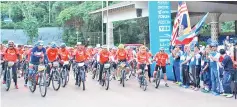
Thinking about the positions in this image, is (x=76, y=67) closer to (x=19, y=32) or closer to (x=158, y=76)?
(x=158, y=76)

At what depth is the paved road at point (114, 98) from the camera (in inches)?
385

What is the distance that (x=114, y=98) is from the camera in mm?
10875

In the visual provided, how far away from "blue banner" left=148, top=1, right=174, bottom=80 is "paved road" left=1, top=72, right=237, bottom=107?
401 centimetres

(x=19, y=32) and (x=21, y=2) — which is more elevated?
(x=21, y=2)

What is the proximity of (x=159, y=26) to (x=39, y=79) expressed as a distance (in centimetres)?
765

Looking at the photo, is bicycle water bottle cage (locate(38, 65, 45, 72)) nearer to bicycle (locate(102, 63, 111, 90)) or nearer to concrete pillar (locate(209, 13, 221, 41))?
bicycle (locate(102, 63, 111, 90))

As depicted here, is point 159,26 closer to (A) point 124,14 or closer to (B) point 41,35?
Answer: (A) point 124,14

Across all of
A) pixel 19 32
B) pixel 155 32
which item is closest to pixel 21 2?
pixel 19 32

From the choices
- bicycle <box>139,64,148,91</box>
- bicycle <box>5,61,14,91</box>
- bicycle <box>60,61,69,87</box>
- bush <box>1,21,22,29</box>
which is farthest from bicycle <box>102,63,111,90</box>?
bush <box>1,21,22,29</box>

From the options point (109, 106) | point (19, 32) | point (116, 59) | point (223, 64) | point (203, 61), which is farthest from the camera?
point (19, 32)

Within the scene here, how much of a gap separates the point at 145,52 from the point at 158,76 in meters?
1.11

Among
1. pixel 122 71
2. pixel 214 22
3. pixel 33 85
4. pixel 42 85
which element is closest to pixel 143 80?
pixel 122 71

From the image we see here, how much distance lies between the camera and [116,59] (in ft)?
48.5

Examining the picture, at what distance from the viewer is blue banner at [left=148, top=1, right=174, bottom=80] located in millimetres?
16916
